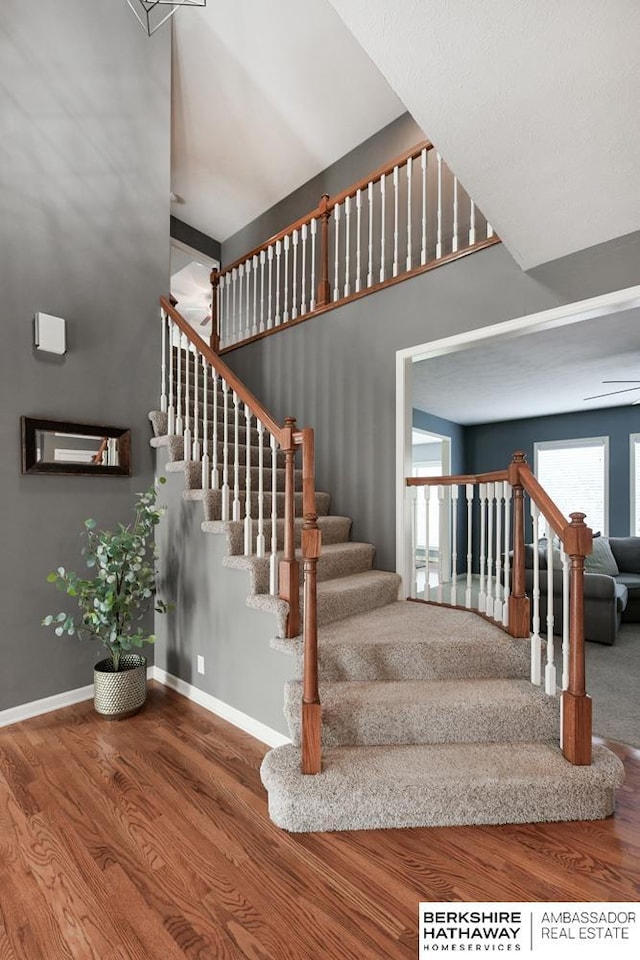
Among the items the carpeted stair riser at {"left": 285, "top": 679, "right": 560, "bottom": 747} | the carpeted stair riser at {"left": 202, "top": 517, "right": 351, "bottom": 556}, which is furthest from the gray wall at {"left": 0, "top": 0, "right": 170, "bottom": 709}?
the carpeted stair riser at {"left": 285, "top": 679, "right": 560, "bottom": 747}

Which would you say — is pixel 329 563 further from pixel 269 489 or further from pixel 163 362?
pixel 163 362

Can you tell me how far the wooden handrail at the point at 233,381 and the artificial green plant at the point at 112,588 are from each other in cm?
77

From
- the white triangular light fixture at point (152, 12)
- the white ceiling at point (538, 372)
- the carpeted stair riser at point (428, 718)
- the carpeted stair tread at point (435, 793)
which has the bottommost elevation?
the carpeted stair tread at point (435, 793)

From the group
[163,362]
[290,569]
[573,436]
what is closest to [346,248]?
[163,362]

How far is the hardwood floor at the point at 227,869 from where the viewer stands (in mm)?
1356

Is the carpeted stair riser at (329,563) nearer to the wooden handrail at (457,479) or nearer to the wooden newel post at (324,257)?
the wooden handrail at (457,479)

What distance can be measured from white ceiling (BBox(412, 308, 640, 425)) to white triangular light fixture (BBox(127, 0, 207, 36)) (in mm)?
3437

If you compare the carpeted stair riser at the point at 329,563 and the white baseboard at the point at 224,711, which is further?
the carpeted stair riser at the point at 329,563

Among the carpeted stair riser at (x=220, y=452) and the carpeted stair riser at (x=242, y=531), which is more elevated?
the carpeted stair riser at (x=220, y=452)

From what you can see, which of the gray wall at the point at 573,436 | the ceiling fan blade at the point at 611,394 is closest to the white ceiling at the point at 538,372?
the ceiling fan blade at the point at 611,394

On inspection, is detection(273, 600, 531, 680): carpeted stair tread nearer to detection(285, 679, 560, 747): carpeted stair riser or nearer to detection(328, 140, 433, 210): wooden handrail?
detection(285, 679, 560, 747): carpeted stair riser

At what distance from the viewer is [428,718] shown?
2.12m

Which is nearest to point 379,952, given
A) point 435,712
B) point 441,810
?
point 441,810

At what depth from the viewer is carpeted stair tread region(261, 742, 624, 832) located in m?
1.79
